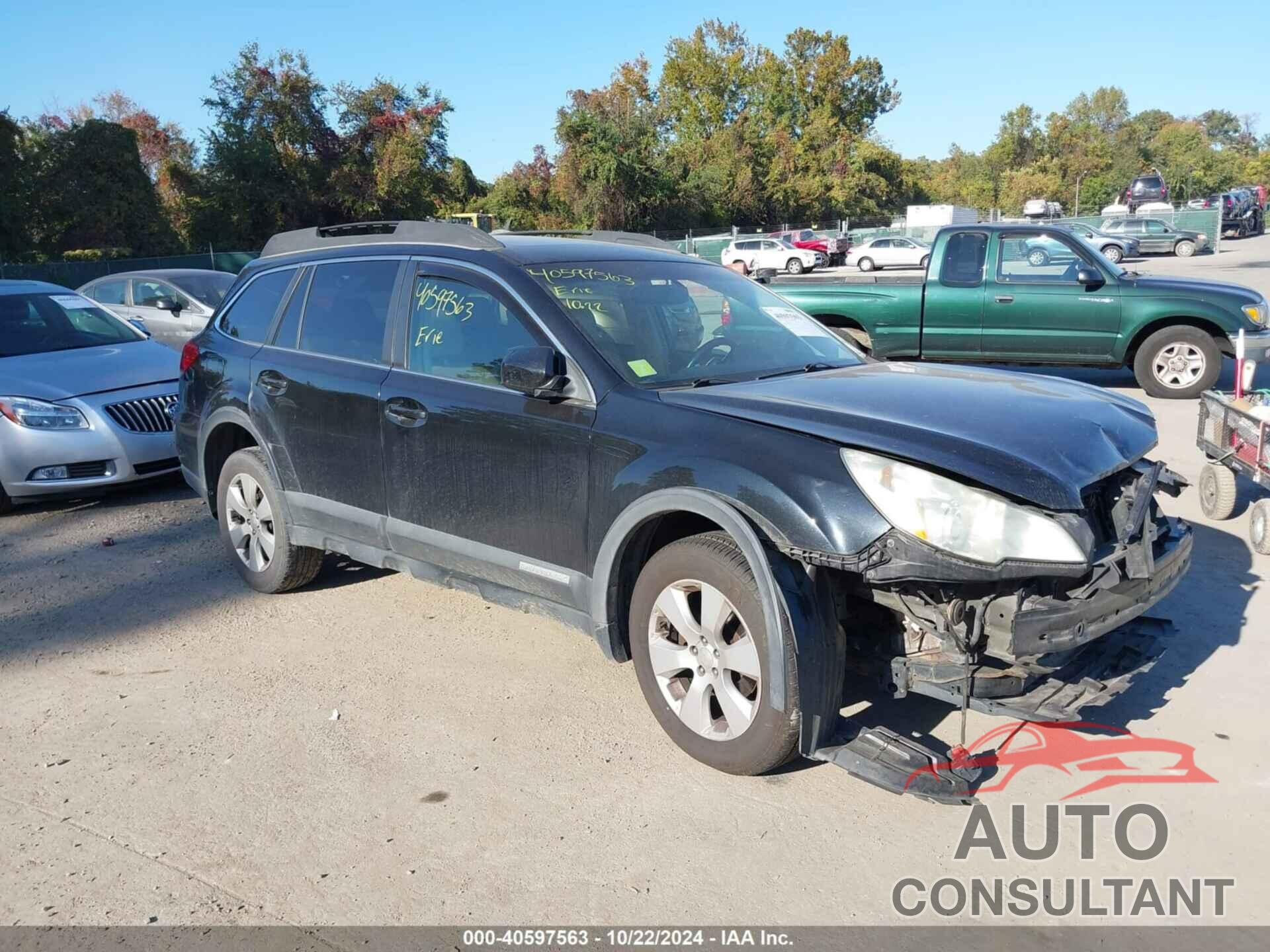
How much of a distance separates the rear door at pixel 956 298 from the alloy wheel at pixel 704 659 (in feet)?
27.0

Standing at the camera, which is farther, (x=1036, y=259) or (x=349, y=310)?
(x=1036, y=259)

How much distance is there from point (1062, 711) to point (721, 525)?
124 cm

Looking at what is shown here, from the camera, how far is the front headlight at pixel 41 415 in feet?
23.6

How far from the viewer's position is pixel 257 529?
564 cm

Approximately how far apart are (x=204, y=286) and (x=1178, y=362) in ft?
38.1

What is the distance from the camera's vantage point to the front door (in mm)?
4043

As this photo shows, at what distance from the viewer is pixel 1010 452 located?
3.34 meters

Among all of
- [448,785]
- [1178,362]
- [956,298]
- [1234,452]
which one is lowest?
[448,785]

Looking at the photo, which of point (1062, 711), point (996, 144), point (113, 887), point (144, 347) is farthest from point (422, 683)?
point (996, 144)

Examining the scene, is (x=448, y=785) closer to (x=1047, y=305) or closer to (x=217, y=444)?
(x=217, y=444)

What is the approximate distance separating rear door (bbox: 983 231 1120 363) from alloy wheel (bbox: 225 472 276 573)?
26.2 ft

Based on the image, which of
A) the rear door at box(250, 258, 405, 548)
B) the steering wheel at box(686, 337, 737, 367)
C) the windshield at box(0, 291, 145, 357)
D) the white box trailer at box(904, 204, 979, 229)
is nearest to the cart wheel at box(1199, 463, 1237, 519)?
the steering wheel at box(686, 337, 737, 367)

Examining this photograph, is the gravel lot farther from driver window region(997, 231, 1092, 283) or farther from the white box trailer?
the white box trailer

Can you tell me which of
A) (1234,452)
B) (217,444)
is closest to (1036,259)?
(1234,452)
